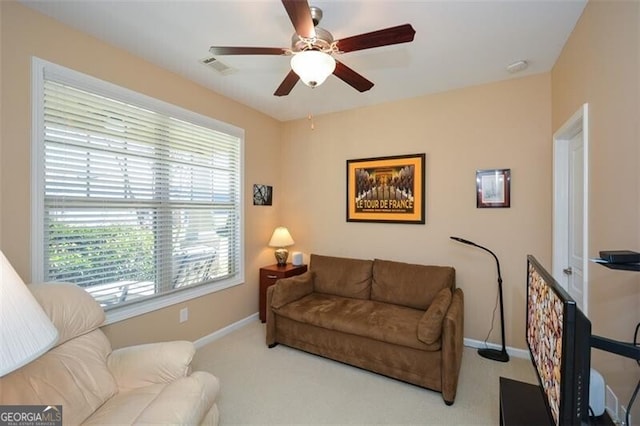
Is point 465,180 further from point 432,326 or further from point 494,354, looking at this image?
point 494,354

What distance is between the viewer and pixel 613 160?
5.08ft

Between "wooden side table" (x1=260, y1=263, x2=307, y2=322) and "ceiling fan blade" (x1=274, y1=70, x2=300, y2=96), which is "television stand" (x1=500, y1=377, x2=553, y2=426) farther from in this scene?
"wooden side table" (x1=260, y1=263, x2=307, y2=322)

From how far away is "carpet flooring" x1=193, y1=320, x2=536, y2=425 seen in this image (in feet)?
6.56

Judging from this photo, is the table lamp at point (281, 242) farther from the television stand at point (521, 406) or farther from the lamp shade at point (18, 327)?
the lamp shade at point (18, 327)

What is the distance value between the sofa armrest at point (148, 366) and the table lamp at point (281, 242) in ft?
6.95

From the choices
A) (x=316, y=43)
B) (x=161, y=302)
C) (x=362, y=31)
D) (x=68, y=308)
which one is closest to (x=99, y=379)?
(x=68, y=308)

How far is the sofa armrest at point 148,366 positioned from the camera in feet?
5.51

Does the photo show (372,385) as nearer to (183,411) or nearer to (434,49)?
(183,411)

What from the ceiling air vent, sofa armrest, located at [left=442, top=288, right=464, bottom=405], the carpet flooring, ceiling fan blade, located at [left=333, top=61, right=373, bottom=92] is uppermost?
the ceiling air vent

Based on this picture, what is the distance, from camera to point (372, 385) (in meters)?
2.37

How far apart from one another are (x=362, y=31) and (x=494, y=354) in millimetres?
3091

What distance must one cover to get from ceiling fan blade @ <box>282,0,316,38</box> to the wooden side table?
2.66 m

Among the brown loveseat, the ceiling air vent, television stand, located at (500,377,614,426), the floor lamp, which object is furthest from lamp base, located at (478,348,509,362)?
the ceiling air vent

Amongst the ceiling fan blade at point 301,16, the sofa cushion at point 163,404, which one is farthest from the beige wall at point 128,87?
the ceiling fan blade at point 301,16
